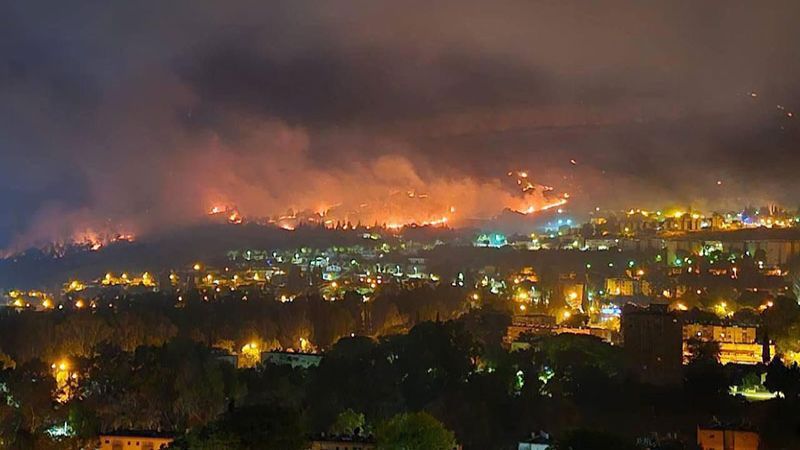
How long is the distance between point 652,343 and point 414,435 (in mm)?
7731

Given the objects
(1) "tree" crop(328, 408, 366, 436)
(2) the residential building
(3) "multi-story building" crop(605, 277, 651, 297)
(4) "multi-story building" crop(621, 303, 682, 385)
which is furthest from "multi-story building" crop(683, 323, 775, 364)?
(3) "multi-story building" crop(605, 277, 651, 297)

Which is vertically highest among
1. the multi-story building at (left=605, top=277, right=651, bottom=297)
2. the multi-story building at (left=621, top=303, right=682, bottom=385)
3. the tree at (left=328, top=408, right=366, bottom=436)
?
the multi-story building at (left=605, top=277, right=651, bottom=297)

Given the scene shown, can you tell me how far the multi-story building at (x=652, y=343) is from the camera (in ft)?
44.8

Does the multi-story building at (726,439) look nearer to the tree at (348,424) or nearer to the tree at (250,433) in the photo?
the tree at (348,424)

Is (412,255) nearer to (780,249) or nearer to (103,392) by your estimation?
(780,249)

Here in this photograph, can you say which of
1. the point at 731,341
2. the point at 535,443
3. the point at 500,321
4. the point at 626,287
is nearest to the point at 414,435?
the point at 535,443

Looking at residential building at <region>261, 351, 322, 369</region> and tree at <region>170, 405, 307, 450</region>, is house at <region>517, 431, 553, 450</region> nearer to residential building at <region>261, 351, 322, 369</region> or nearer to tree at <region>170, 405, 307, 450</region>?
tree at <region>170, 405, 307, 450</region>

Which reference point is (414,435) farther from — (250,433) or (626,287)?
(626,287)

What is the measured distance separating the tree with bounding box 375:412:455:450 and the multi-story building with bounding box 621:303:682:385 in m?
5.05

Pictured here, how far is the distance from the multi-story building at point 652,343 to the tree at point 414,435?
16.6 feet

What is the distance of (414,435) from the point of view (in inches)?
346

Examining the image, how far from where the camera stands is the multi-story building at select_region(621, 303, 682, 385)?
44.8 feet

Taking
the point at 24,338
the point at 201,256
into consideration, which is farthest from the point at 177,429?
the point at 201,256

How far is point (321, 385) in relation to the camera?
40.3 ft
